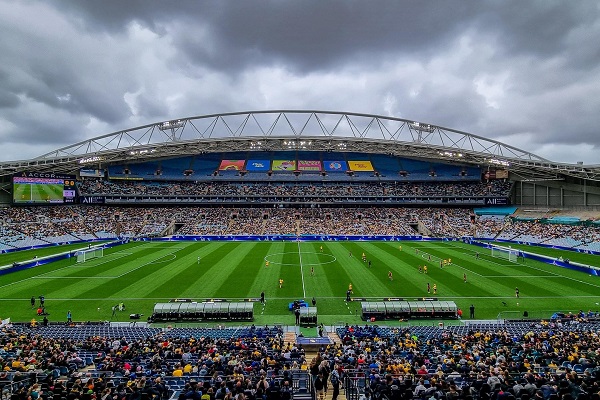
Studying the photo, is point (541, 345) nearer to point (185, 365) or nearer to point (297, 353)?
point (297, 353)

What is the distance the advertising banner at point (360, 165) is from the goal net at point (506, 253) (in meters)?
50.9

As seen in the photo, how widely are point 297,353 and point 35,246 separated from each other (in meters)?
59.9

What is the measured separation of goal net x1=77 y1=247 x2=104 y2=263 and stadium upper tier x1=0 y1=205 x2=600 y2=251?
667 inches

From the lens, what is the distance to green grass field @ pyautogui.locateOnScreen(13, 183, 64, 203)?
62812 millimetres

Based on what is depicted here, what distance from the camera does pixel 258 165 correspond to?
98125 mm

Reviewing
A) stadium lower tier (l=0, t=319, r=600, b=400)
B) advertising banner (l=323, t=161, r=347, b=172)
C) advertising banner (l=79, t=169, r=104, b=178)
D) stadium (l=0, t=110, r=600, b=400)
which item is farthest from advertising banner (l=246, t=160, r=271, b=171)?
stadium lower tier (l=0, t=319, r=600, b=400)

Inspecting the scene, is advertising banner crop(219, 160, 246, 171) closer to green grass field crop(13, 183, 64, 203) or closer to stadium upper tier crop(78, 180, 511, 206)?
stadium upper tier crop(78, 180, 511, 206)

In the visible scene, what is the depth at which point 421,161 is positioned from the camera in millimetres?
98125

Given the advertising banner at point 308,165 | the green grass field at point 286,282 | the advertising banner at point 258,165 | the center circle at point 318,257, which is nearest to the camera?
the green grass field at point 286,282

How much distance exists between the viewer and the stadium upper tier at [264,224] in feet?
199

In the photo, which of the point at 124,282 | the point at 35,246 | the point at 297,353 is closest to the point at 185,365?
the point at 297,353

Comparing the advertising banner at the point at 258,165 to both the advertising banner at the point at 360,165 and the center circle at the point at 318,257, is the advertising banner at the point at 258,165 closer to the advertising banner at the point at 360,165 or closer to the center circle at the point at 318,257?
the advertising banner at the point at 360,165

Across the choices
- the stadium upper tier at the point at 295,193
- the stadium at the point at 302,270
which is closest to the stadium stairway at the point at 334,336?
the stadium at the point at 302,270

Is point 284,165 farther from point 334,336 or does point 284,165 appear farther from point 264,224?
point 334,336
